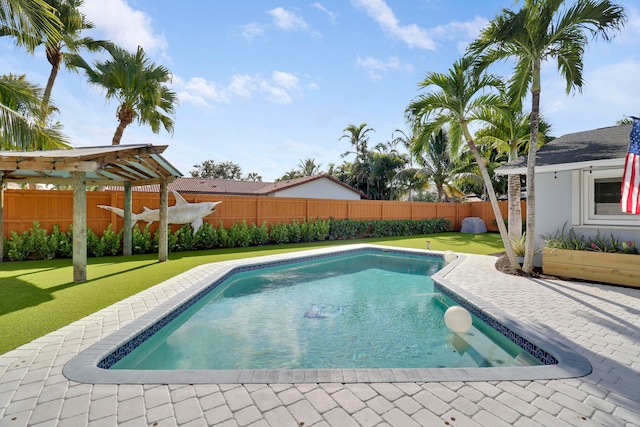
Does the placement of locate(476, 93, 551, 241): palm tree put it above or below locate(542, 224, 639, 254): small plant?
above

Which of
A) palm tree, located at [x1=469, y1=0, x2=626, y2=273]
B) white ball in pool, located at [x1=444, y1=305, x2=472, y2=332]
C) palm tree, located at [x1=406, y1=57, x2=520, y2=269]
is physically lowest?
white ball in pool, located at [x1=444, y1=305, x2=472, y2=332]

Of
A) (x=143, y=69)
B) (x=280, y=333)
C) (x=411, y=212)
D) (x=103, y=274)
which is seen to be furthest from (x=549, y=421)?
(x=411, y=212)

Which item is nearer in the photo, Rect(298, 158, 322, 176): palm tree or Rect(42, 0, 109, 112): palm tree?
Rect(42, 0, 109, 112): palm tree

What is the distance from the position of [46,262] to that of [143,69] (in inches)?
301

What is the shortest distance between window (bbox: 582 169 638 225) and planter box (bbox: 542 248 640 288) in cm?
106

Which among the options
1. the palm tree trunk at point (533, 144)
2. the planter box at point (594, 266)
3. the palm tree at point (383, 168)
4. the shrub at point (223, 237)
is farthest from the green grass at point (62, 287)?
the palm tree at point (383, 168)

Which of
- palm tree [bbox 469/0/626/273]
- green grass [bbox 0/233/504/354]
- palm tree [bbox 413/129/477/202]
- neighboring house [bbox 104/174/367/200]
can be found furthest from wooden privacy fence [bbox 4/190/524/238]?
palm tree [bbox 469/0/626/273]

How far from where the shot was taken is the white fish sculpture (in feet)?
32.4

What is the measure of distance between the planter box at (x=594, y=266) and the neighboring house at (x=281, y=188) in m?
16.0

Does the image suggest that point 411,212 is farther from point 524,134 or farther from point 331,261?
point 331,261

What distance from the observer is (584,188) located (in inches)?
276

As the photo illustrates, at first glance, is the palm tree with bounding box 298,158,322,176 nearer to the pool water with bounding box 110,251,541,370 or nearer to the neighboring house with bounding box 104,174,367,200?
the neighboring house with bounding box 104,174,367,200

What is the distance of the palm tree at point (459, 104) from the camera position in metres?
7.06

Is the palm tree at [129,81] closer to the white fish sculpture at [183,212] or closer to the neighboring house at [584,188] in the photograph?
the white fish sculpture at [183,212]
